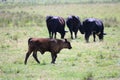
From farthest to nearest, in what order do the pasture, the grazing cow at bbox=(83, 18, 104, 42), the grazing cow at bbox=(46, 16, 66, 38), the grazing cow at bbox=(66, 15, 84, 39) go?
the grazing cow at bbox=(66, 15, 84, 39)
the grazing cow at bbox=(46, 16, 66, 38)
the grazing cow at bbox=(83, 18, 104, 42)
the pasture

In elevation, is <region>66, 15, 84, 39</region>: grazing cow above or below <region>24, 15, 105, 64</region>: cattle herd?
below

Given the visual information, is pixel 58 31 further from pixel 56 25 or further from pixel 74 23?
pixel 74 23

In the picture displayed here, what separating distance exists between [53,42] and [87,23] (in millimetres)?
9170

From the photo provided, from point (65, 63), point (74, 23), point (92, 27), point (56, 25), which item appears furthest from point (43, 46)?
point (74, 23)

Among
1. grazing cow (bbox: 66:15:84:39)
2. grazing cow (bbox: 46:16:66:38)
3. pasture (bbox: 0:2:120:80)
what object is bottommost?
grazing cow (bbox: 66:15:84:39)

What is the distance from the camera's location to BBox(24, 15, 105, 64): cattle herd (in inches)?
652

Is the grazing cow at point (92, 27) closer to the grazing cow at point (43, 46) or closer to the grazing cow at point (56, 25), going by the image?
the grazing cow at point (56, 25)

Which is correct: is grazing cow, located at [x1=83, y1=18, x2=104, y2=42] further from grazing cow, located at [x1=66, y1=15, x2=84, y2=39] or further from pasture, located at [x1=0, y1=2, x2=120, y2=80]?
grazing cow, located at [x1=66, y1=15, x2=84, y2=39]

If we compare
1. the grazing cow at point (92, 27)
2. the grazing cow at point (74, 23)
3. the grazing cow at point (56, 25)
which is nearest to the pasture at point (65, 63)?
the grazing cow at point (92, 27)

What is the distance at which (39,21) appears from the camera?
128 ft

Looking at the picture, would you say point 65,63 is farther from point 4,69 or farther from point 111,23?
point 111,23

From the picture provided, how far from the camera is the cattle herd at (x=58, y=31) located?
16548 millimetres

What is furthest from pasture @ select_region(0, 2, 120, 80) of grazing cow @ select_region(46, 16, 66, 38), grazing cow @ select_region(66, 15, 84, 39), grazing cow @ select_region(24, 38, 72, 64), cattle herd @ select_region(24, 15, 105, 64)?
grazing cow @ select_region(66, 15, 84, 39)

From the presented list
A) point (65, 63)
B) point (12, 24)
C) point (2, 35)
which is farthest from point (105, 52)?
point (12, 24)
